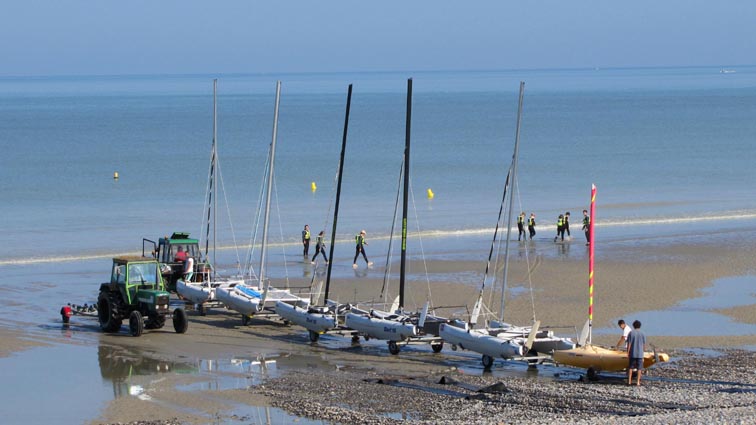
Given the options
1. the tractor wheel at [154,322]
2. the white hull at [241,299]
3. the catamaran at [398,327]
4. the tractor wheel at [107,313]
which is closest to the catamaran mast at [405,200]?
the catamaran at [398,327]

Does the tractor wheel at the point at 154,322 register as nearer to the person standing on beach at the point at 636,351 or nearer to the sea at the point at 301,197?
the sea at the point at 301,197

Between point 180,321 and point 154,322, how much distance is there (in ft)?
2.02

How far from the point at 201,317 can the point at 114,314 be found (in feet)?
10.8

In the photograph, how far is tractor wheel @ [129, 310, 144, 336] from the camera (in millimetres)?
25961

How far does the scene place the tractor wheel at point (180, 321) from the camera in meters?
26.6

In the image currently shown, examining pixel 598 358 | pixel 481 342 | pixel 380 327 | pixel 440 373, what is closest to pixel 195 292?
pixel 380 327

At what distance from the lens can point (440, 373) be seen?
879 inches

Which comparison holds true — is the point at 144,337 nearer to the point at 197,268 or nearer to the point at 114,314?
the point at 114,314

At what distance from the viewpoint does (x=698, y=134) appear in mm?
116438

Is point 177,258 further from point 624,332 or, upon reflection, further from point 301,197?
point 301,197

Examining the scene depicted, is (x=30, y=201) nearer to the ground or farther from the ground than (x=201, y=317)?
farther from the ground

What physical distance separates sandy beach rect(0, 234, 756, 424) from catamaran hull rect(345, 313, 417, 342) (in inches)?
16.8

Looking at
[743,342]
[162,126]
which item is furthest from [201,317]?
[162,126]

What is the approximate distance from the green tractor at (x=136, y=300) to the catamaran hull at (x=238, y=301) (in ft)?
5.21
